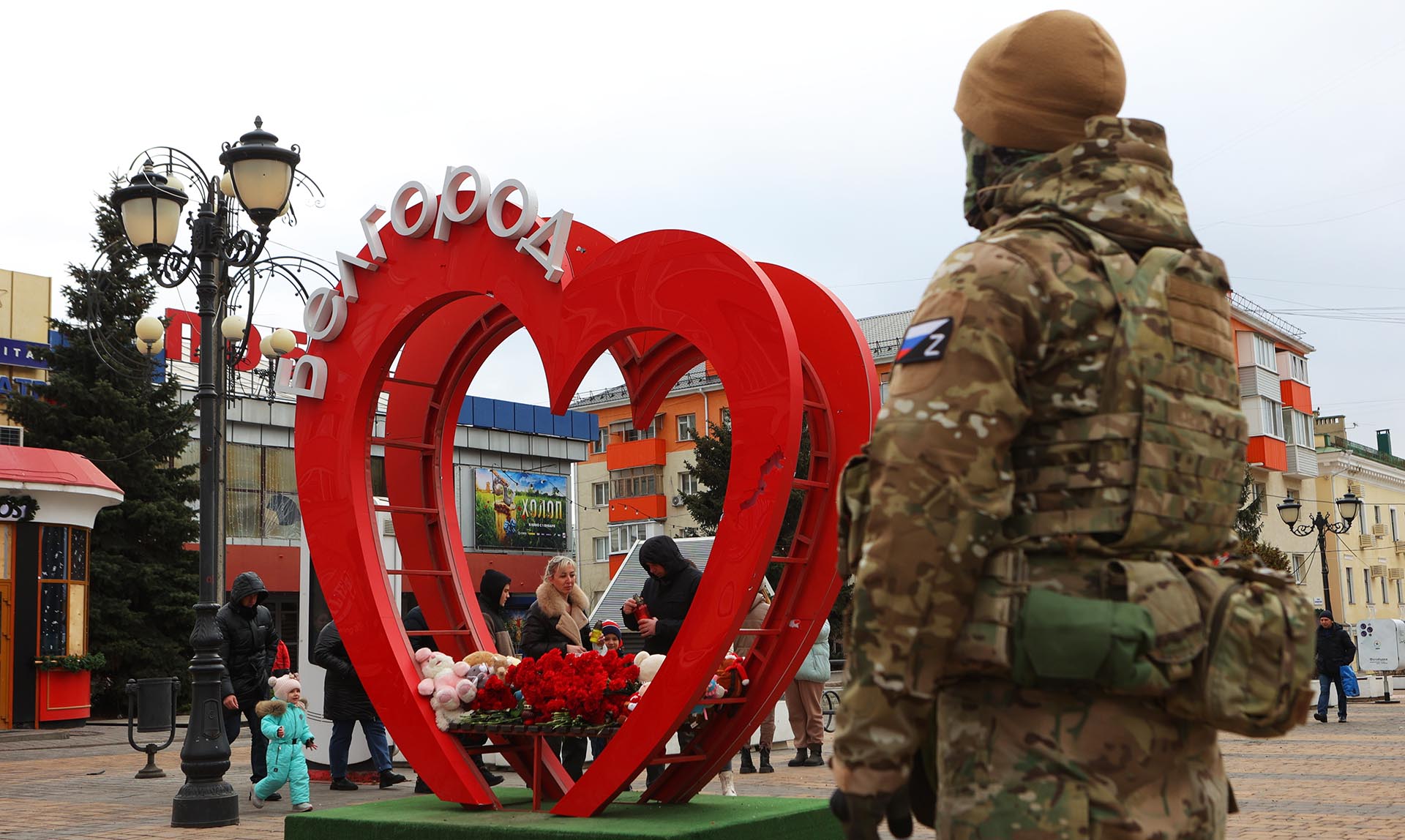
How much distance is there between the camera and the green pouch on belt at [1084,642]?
268 centimetres

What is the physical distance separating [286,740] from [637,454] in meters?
46.8

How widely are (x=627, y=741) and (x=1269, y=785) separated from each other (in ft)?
24.1

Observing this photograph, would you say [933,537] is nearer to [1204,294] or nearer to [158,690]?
[1204,294]

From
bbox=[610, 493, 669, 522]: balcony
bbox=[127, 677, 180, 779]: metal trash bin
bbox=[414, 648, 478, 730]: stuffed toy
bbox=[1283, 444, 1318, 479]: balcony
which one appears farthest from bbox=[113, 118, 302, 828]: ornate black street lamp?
bbox=[1283, 444, 1318, 479]: balcony

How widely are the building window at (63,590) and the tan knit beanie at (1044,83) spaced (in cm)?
2154

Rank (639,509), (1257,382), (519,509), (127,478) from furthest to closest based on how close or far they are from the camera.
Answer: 1. (639,509)
2. (1257,382)
3. (519,509)
4. (127,478)

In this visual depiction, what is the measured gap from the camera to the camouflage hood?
305 centimetres

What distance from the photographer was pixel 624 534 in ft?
191

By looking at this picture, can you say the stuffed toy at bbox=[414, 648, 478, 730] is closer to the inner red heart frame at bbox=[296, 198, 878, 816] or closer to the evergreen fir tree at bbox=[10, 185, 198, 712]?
the inner red heart frame at bbox=[296, 198, 878, 816]

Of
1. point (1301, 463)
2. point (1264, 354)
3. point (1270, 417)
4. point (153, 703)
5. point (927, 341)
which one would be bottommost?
point (153, 703)

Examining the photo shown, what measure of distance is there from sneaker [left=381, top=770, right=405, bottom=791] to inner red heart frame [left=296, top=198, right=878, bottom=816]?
431 cm

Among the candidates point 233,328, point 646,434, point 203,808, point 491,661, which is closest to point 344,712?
point 203,808

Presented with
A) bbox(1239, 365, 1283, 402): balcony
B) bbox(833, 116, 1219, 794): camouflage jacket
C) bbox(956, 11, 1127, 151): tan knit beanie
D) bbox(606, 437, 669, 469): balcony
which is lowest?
bbox(833, 116, 1219, 794): camouflage jacket

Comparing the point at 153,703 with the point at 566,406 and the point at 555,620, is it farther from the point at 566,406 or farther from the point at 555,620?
the point at 566,406
